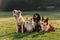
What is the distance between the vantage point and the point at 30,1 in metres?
28.7

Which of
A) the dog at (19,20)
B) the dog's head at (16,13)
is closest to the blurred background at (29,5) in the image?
the dog at (19,20)

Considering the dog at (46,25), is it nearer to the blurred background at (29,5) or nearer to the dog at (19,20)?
the dog at (19,20)

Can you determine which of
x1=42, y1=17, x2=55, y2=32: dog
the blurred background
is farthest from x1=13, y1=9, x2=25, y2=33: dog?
the blurred background

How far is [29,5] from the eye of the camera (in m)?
28.5

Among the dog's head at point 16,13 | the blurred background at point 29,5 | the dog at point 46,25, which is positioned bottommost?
the dog at point 46,25

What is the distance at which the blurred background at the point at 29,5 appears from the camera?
28.0 metres

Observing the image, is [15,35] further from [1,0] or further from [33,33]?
[1,0]

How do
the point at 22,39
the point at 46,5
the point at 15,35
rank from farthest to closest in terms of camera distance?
the point at 46,5 < the point at 15,35 < the point at 22,39

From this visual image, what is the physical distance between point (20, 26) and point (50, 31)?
1203 mm

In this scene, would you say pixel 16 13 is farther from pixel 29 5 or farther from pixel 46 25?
pixel 29 5

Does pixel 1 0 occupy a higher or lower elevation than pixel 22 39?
higher

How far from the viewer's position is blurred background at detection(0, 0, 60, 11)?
28.0 metres

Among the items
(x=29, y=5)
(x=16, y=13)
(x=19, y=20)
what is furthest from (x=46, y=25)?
(x=29, y=5)

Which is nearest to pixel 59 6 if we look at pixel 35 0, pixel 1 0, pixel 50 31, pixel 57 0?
pixel 57 0
